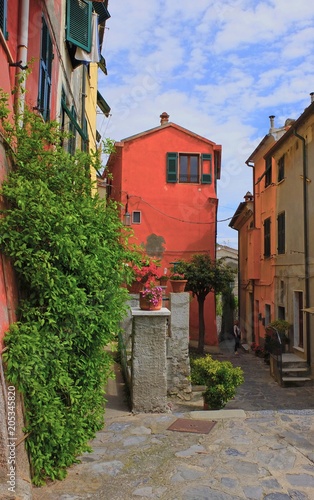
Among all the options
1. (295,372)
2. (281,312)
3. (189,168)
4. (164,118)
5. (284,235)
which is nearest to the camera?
(295,372)

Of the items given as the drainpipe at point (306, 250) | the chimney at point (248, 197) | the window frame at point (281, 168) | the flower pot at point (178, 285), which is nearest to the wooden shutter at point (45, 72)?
the flower pot at point (178, 285)

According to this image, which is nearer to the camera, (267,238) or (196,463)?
(196,463)

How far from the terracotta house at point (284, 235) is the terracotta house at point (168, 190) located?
2.52 meters

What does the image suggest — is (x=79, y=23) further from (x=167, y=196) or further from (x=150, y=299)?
(x=167, y=196)

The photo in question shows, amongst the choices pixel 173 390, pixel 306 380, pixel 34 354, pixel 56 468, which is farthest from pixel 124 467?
pixel 306 380

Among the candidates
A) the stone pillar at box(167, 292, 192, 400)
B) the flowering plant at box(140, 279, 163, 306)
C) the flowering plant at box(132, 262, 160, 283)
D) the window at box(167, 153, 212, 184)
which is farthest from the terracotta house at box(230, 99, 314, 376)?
the flowering plant at box(140, 279, 163, 306)

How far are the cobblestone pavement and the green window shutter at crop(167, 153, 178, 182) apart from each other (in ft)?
52.6

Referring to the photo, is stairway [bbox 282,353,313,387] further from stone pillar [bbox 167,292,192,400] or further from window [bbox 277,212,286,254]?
stone pillar [bbox 167,292,192,400]

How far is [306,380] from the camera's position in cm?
1383

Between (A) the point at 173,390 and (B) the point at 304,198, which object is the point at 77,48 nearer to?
(A) the point at 173,390

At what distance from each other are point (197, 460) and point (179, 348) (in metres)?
3.27

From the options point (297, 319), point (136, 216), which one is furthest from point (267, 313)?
point (136, 216)

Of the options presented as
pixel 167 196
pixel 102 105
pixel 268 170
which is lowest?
pixel 167 196

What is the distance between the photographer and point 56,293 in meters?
4.18
